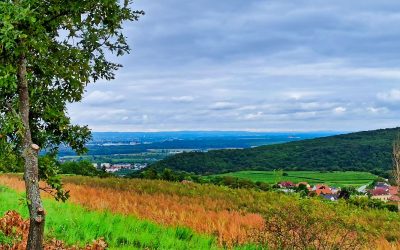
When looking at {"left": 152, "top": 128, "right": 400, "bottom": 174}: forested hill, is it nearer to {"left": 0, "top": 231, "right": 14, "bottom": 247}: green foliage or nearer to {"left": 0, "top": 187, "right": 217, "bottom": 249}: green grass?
{"left": 0, "top": 187, "right": 217, "bottom": 249}: green grass

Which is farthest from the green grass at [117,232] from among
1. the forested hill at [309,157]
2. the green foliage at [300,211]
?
the forested hill at [309,157]

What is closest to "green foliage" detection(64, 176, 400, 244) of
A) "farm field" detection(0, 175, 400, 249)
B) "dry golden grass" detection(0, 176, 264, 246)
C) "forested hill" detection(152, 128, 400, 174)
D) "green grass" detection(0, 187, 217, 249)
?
"farm field" detection(0, 175, 400, 249)

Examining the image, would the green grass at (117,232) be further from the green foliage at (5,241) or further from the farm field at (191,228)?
the green foliage at (5,241)

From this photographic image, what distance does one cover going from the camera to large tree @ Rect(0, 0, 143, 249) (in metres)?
7.28

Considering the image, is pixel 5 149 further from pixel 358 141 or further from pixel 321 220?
pixel 358 141

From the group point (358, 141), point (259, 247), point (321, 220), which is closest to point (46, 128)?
point (259, 247)

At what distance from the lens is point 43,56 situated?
861 cm

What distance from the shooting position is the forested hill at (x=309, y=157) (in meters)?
141

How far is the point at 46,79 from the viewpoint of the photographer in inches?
342

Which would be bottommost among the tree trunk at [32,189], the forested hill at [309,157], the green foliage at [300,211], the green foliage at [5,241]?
the forested hill at [309,157]

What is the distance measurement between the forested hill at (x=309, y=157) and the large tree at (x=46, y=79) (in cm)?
11852

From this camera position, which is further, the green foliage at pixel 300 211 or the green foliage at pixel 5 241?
the green foliage at pixel 300 211

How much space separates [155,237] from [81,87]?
4.04 m

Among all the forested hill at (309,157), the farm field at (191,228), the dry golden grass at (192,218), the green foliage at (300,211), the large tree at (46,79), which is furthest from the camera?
the forested hill at (309,157)
